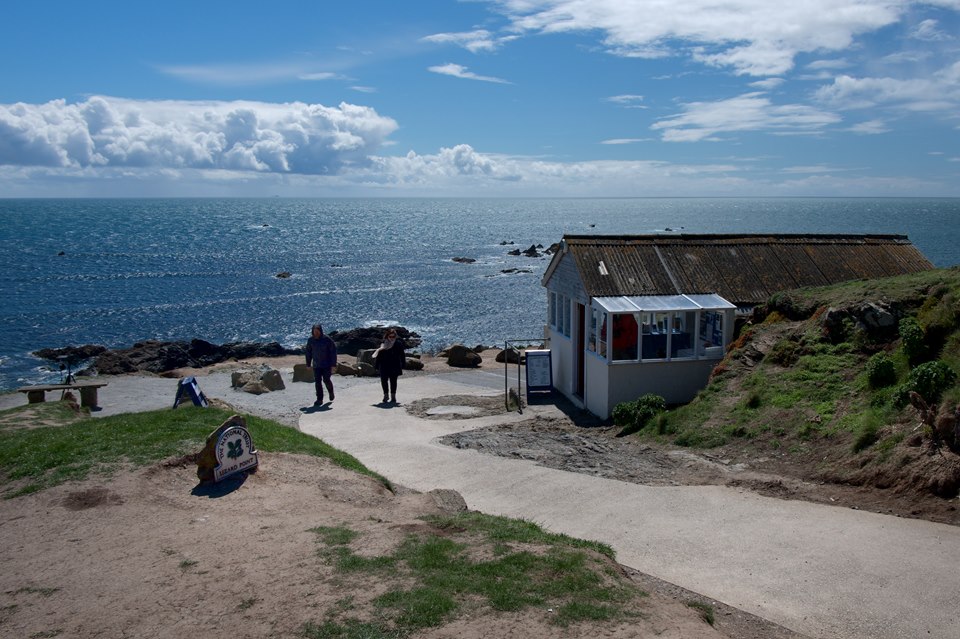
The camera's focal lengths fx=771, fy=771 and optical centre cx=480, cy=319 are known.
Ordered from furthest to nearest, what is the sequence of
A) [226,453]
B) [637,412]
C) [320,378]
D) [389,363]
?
1. [389,363]
2. [320,378]
3. [637,412]
4. [226,453]

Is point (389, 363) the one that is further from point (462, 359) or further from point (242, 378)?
point (462, 359)

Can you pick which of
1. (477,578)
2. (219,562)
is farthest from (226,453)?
(477,578)

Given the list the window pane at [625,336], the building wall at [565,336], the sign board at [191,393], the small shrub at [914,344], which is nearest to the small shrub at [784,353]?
the small shrub at [914,344]

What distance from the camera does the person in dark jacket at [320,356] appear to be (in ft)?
61.2

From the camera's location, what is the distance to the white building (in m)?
17.9

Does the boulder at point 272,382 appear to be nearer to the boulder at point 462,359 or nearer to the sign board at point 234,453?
the boulder at point 462,359

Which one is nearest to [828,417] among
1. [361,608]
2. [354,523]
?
[354,523]

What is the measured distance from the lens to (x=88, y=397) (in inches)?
736

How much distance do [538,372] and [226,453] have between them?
11650mm

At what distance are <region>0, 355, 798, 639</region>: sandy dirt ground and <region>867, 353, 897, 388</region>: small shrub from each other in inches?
267

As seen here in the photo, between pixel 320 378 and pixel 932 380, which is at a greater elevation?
pixel 932 380

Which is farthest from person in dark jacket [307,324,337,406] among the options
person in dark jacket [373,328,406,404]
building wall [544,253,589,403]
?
building wall [544,253,589,403]

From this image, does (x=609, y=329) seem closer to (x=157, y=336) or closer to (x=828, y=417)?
(x=828, y=417)

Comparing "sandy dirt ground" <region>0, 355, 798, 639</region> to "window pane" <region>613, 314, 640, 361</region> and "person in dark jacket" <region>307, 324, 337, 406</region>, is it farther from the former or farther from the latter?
"window pane" <region>613, 314, 640, 361</region>
